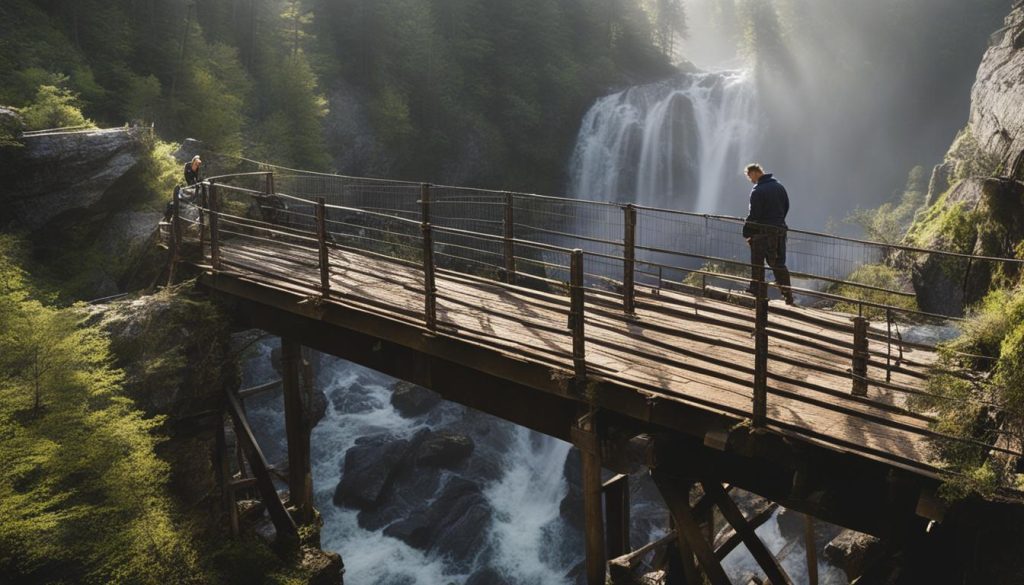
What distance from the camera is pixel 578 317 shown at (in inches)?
264

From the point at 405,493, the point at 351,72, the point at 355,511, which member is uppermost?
the point at 351,72

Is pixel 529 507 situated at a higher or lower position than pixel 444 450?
lower

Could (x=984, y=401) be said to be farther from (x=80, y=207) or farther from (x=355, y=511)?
(x=355, y=511)

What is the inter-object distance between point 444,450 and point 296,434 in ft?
30.8

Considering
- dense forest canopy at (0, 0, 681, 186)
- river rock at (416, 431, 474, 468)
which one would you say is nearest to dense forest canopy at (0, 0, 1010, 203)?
dense forest canopy at (0, 0, 681, 186)

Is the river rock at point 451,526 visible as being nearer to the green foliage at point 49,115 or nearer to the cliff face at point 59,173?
the cliff face at point 59,173

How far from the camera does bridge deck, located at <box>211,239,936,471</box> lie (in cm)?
564

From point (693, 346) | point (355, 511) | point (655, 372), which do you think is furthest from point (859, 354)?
point (355, 511)

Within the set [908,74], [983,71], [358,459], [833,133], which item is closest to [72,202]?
[358,459]

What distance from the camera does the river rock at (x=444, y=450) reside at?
20.9 metres

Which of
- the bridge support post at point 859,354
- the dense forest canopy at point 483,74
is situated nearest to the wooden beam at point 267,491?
the bridge support post at point 859,354

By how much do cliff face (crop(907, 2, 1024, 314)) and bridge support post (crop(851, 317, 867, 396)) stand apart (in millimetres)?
1972

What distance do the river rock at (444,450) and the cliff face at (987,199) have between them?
1289 centimetres

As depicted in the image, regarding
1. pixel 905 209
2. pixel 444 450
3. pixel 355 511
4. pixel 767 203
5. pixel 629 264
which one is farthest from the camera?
pixel 905 209
